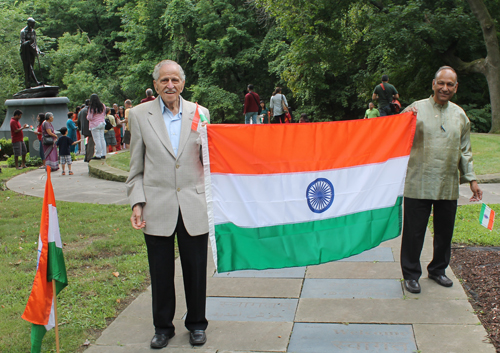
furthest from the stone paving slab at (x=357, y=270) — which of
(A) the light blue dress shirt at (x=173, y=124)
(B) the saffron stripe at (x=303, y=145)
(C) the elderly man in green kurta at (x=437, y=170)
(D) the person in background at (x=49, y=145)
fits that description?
(D) the person in background at (x=49, y=145)

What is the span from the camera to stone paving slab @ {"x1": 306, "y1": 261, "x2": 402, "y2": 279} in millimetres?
5246

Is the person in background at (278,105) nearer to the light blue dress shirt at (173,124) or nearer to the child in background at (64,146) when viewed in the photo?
the child in background at (64,146)

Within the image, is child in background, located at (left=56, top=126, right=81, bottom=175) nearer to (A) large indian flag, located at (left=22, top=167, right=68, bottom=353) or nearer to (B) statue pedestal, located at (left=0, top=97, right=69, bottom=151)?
(B) statue pedestal, located at (left=0, top=97, right=69, bottom=151)

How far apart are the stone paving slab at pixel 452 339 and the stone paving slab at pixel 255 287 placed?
1291 millimetres

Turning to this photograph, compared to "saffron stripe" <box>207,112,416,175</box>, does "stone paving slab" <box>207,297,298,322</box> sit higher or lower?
lower

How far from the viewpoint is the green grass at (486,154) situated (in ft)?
37.3

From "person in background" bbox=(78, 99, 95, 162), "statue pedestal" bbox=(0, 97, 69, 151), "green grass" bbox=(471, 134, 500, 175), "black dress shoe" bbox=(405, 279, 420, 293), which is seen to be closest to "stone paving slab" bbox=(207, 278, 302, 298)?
"black dress shoe" bbox=(405, 279, 420, 293)

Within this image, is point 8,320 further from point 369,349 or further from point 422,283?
point 422,283

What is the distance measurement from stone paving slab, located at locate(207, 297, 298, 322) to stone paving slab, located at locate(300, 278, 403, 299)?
31cm

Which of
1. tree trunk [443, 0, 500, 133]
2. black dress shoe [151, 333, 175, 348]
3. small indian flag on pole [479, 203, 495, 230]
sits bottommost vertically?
black dress shoe [151, 333, 175, 348]

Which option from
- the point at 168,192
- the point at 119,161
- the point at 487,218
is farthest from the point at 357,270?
the point at 119,161

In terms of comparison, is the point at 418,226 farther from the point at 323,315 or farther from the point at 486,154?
the point at 486,154

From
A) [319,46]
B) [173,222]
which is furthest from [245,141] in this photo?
[319,46]

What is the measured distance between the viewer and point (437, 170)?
4.57m
